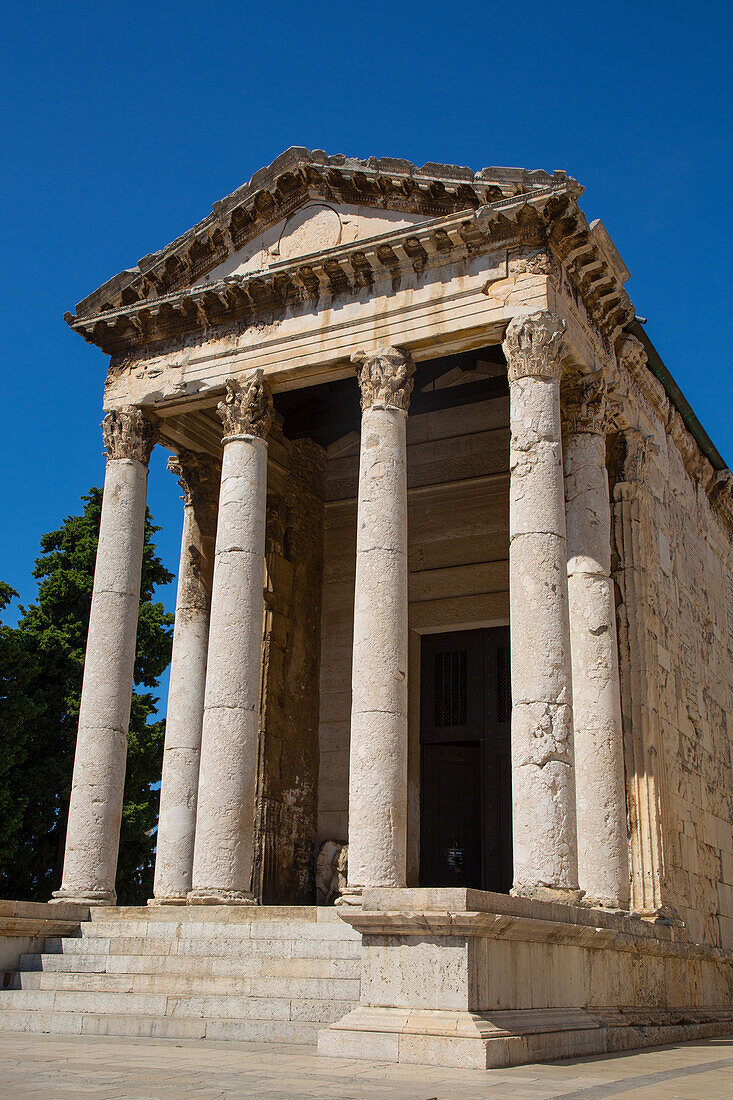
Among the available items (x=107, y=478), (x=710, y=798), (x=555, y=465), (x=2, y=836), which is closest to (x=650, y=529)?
(x=555, y=465)

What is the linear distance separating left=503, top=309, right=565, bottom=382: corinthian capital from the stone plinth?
633 cm

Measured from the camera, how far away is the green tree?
2272 centimetres

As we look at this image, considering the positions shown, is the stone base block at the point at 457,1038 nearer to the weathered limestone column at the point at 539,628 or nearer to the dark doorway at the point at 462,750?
the weathered limestone column at the point at 539,628

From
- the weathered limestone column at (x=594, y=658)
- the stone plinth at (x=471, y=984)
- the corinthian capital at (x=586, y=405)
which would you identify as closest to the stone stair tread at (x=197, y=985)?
the stone plinth at (x=471, y=984)

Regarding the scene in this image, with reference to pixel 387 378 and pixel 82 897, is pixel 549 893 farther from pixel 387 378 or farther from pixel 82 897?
pixel 387 378

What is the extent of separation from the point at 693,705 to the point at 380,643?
6817mm

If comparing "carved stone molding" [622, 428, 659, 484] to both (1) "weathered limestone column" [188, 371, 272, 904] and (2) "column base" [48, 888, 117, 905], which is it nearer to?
(1) "weathered limestone column" [188, 371, 272, 904]

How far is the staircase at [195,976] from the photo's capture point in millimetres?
9891

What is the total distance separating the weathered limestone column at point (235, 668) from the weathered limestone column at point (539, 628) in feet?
11.9

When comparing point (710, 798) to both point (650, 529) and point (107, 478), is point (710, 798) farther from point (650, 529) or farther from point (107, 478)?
point (107, 478)

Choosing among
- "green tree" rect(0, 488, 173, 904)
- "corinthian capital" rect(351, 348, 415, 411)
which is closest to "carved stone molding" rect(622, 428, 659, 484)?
"corinthian capital" rect(351, 348, 415, 411)

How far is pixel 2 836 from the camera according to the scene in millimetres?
21812

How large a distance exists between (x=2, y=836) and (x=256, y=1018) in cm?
1358

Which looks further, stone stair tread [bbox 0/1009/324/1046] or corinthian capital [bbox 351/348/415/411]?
corinthian capital [bbox 351/348/415/411]
